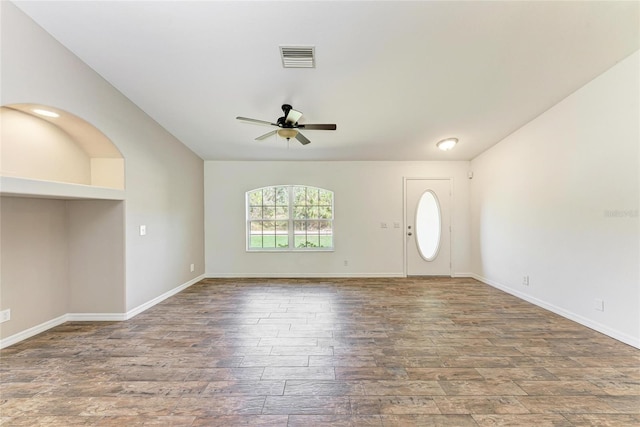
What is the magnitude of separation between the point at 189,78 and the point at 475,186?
525cm

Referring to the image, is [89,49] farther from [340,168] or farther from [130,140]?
[340,168]

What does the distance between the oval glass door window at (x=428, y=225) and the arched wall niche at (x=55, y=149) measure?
5118 mm

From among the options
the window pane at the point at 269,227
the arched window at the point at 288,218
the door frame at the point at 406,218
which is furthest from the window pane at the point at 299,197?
the door frame at the point at 406,218

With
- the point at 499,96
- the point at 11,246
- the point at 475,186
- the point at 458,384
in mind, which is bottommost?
the point at 458,384

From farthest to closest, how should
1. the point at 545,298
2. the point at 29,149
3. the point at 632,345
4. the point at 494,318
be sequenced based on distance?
the point at 545,298
the point at 494,318
the point at 29,149
the point at 632,345

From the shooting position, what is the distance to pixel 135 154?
12.3ft

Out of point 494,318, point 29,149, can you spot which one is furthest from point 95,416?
point 494,318

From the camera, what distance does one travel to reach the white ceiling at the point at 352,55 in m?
2.34

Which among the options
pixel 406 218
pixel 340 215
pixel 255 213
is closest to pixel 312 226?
pixel 340 215

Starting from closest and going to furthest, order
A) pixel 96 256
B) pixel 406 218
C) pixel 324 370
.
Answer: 1. pixel 324 370
2. pixel 96 256
3. pixel 406 218

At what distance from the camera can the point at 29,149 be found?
2.93m

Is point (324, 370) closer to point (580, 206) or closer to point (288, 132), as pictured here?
point (288, 132)

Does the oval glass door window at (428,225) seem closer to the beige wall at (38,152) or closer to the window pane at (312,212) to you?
the window pane at (312,212)

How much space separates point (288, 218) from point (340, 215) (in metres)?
1.09
